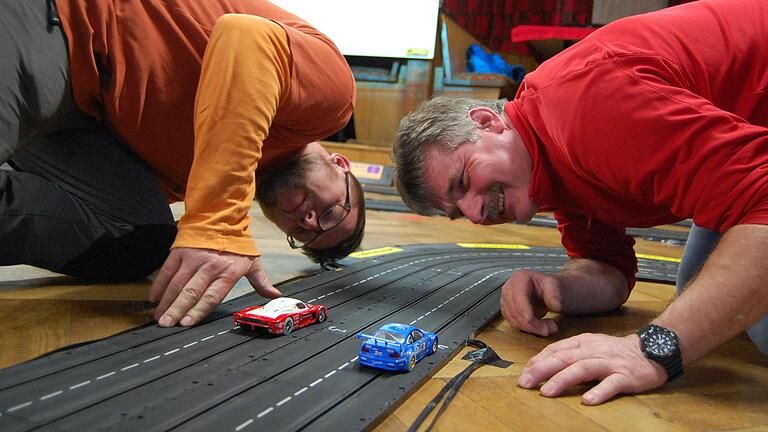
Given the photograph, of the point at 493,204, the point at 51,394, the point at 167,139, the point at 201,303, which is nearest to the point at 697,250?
the point at 493,204

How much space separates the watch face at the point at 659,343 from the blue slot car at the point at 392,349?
432 millimetres

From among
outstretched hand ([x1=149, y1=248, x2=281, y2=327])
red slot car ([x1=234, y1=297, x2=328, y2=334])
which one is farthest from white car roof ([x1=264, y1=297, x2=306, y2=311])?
outstretched hand ([x1=149, y1=248, x2=281, y2=327])

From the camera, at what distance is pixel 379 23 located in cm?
539

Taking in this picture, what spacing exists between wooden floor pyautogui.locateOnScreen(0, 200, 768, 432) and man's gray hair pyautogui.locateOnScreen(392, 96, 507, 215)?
435mm

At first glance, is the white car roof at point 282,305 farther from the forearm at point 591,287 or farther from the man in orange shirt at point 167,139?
the forearm at point 591,287

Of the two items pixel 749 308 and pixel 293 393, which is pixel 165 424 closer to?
pixel 293 393

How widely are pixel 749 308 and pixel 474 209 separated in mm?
644

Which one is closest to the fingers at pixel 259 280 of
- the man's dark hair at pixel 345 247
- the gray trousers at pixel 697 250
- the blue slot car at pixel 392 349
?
the blue slot car at pixel 392 349

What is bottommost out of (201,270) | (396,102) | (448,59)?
(396,102)

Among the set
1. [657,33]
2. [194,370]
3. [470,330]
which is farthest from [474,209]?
[194,370]

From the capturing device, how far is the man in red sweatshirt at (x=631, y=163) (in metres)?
1.07

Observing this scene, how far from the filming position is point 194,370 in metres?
1.09

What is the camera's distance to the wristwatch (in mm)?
1106

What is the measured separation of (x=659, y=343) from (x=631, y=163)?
0.34 metres
